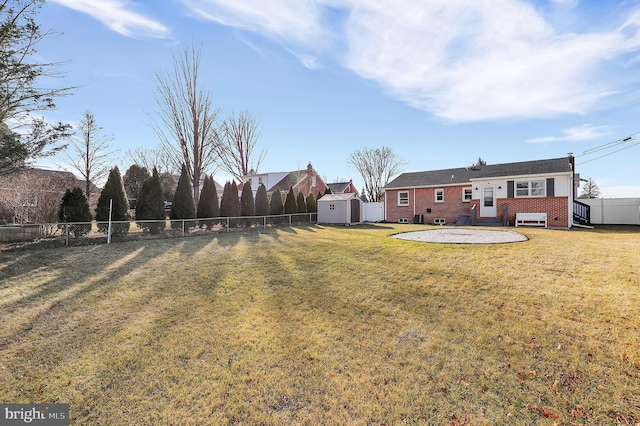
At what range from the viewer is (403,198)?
78.8 feet

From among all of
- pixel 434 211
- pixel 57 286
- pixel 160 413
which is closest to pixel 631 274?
pixel 160 413

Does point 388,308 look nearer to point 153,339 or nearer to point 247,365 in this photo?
point 247,365

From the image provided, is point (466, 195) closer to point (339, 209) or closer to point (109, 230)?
point (339, 209)

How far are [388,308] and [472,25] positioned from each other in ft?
30.9

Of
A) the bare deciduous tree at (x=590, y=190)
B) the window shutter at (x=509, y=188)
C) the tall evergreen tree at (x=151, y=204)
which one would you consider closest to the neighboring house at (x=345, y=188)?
the window shutter at (x=509, y=188)

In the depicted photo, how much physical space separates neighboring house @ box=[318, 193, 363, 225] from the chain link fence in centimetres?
754

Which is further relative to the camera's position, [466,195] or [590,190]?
[590,190]

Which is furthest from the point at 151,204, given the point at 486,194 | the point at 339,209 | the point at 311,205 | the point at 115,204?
the point at 486,194

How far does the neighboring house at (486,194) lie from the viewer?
1678cm

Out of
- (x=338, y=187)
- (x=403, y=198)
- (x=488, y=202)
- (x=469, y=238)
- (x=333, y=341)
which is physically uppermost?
(x=338, y=187)

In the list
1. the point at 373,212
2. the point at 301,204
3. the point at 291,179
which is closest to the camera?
the point at 301,204

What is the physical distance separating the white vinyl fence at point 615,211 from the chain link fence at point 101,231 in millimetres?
24845

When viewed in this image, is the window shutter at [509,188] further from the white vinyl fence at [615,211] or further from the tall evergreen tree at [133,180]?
the tall evergreen tree at [133,180]

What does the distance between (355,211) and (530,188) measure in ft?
37.9
